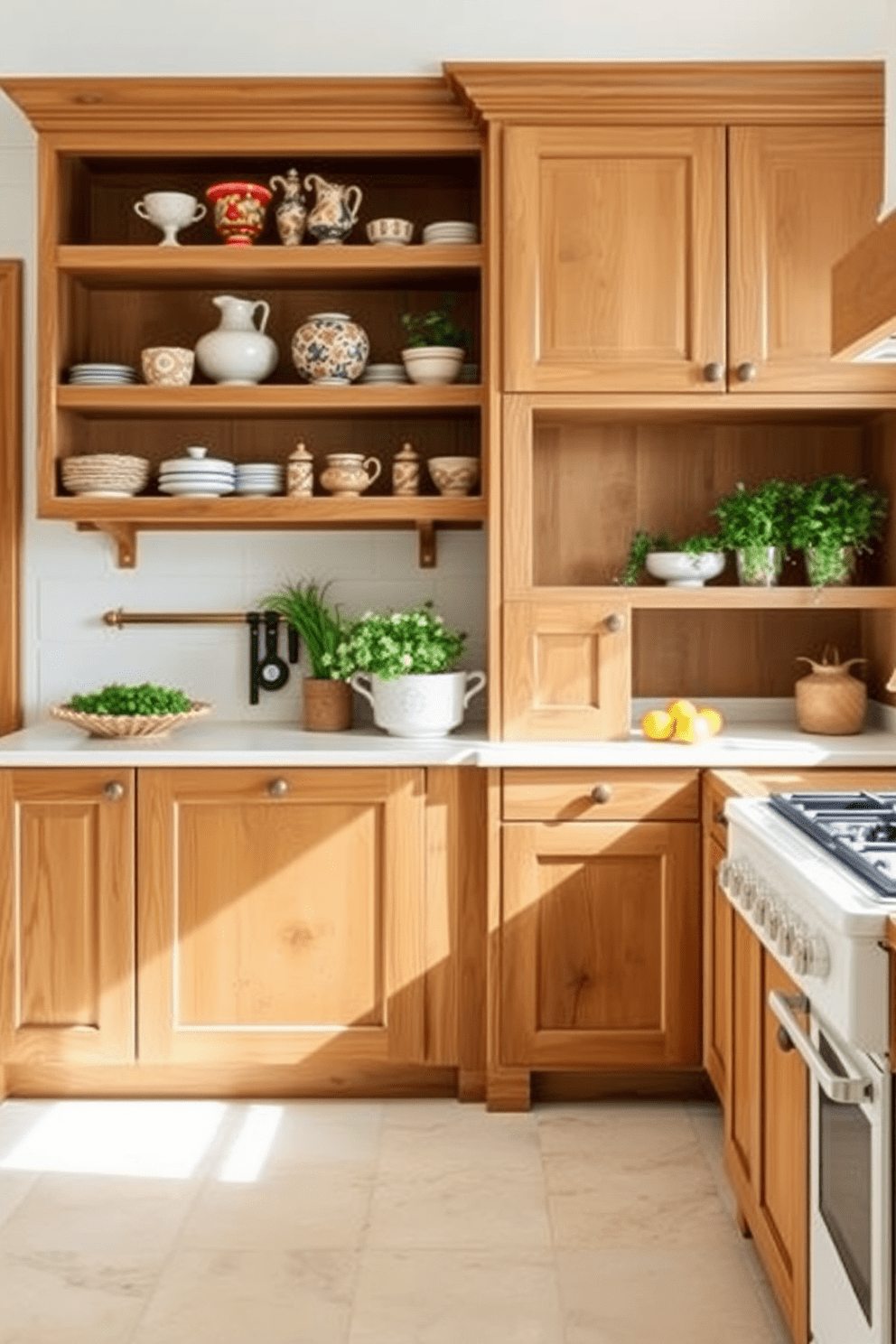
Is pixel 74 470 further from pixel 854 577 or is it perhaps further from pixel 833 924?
pixel 833 924

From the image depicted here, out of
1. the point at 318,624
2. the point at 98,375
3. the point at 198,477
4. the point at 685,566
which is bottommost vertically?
the point at 318,624

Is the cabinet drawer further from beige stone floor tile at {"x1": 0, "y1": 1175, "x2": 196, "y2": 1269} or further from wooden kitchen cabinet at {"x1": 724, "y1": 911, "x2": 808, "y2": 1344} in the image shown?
beige stone floor tile at {"x1": 0, "y1": 1175, "x2": 196, "y2": 1269}

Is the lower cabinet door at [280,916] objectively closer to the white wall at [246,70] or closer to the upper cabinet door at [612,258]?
the white wall at [246,70]

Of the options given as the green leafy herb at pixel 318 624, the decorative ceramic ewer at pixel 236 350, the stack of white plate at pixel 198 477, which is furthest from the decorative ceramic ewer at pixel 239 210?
the green leafy herb at pixel 318 624

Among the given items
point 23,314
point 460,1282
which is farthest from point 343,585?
point 460,1282

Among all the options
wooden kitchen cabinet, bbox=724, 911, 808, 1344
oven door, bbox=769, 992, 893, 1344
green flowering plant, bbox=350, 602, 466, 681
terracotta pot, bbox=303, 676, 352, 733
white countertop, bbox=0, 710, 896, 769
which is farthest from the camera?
terracotta pot, bbox=303, 676, 352, 733

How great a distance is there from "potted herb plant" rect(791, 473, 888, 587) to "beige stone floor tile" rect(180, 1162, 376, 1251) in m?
1.71

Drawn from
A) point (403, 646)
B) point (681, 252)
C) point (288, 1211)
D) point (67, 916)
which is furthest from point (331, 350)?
point (288, 1211)

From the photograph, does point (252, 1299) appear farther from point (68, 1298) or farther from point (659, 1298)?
point (659, 1298)

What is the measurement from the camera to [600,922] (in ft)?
10.6

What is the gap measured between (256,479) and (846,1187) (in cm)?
229

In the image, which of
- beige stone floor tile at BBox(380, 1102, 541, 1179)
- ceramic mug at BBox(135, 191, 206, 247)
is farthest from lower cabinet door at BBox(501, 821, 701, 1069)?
ceramic mug at BBox(135, 191, 206, 247)

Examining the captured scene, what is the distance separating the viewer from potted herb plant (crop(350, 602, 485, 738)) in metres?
3.44

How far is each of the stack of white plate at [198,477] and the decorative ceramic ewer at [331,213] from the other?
1.99 feet
